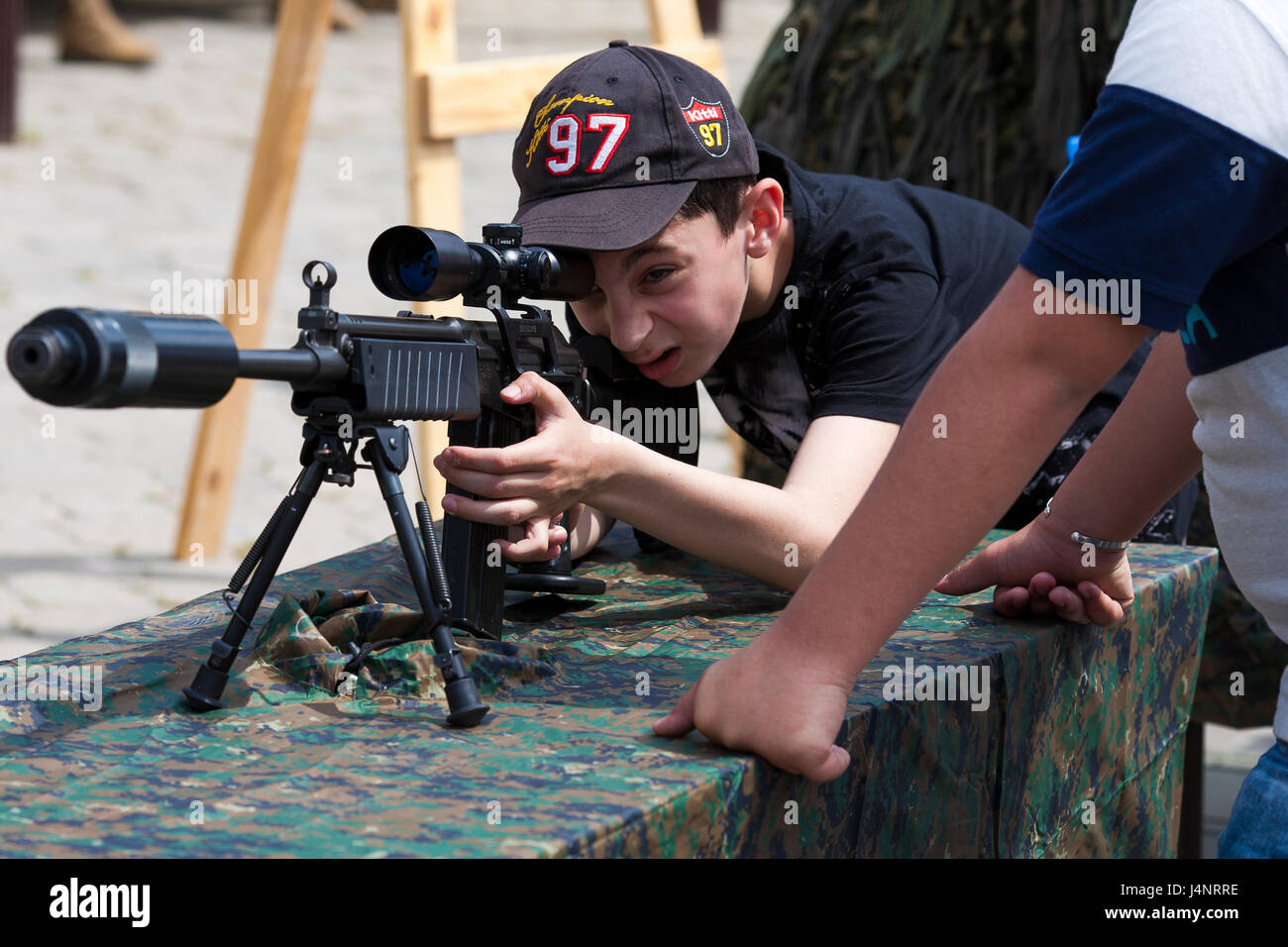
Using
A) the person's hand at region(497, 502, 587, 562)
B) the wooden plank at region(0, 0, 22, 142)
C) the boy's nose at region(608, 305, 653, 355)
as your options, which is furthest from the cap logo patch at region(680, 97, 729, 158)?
the wooden plank at region(0, 0, 22, 142)

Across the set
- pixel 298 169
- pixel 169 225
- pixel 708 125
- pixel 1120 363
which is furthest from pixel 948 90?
pixel 169 225

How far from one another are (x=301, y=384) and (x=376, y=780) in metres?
0.34

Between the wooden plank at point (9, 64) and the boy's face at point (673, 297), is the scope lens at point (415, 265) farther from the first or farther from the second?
the wooden plank at point (9, 64)

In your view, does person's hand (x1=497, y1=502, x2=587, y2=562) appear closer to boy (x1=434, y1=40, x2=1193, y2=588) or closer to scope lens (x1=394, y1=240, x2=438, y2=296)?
boy (x1=434, y1=40, x2=1193, y2=588)

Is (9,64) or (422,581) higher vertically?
(9,64)

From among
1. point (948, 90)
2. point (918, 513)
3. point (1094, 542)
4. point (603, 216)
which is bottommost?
point (1094, 542)

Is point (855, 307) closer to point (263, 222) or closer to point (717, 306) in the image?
point (717, 306)

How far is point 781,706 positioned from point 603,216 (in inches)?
27.2

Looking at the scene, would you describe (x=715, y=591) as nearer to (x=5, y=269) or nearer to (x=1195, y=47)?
(x=1195, y=47)

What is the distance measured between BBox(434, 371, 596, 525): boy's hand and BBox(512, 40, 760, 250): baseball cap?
211mm

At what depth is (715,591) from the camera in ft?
6.15

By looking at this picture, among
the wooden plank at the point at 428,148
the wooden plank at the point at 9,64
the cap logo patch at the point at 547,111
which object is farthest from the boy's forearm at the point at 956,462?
the wooden plank at the point at 9,64

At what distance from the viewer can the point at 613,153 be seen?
5.68 ft

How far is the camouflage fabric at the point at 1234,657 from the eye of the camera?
→ 2.51m
